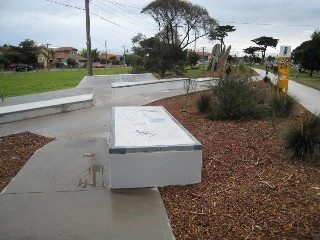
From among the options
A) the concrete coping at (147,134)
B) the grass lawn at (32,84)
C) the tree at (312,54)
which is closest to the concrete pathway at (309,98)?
the concrete coping at (147,134)

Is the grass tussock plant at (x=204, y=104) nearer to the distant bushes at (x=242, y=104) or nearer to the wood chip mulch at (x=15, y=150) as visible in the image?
the distant bushes at (x=242, y=104)

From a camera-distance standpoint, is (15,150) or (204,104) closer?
(15,150)

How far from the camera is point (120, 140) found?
484 centimetres

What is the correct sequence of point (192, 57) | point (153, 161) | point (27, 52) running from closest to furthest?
point (153, 161) → point (192, 57) → point (27, 52)

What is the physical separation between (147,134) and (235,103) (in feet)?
14.1

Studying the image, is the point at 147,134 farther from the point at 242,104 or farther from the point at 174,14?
the point at 174,14

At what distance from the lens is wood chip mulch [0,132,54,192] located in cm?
521

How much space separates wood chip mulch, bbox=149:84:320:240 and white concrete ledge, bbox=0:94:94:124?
218 inches

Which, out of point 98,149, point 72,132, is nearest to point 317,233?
point 98,149

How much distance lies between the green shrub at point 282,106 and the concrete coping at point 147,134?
352cm

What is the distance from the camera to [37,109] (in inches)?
384

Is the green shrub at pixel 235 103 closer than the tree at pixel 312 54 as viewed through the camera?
Yes

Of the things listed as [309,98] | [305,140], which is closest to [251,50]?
[309,98]

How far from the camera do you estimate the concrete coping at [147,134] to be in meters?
4.50
